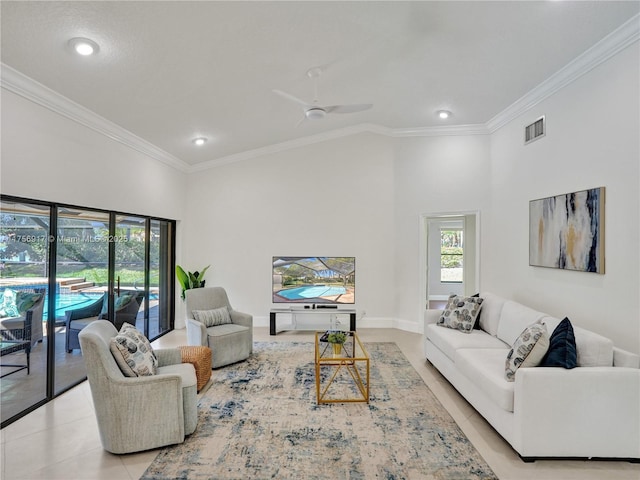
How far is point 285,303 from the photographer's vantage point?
6.59 metres

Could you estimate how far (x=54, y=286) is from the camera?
3.62 m

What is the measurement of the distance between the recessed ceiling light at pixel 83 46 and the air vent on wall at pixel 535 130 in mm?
4552

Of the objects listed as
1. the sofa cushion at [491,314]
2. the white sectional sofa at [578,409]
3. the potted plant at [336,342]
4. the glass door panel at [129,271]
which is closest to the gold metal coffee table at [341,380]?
the potted plant at [336,342]

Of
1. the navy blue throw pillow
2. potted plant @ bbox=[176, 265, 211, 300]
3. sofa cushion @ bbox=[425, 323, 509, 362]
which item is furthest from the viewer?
potted plant @ bbox=[176, 265, 211, 300]

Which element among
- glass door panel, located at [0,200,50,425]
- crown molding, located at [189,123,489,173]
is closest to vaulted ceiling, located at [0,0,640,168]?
crown molding, located at [189,123,489,173]

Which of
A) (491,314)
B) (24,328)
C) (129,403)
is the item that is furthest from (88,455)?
(491,314)

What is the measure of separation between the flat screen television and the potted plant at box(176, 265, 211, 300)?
1.27 meters

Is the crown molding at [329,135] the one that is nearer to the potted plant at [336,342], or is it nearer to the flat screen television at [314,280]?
the flat screen television at [314,280]

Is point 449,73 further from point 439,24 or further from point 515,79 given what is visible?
point 439,24

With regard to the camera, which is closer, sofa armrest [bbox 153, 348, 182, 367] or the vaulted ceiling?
the vaulted ceiling

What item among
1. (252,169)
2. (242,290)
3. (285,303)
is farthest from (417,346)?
(252,169)

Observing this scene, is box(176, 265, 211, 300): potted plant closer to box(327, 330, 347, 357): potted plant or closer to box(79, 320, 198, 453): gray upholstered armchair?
box(327, 330, 347, 357): potted plant

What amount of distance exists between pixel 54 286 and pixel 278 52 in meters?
3.13

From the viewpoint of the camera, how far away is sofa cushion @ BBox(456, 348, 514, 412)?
273 centimetres
